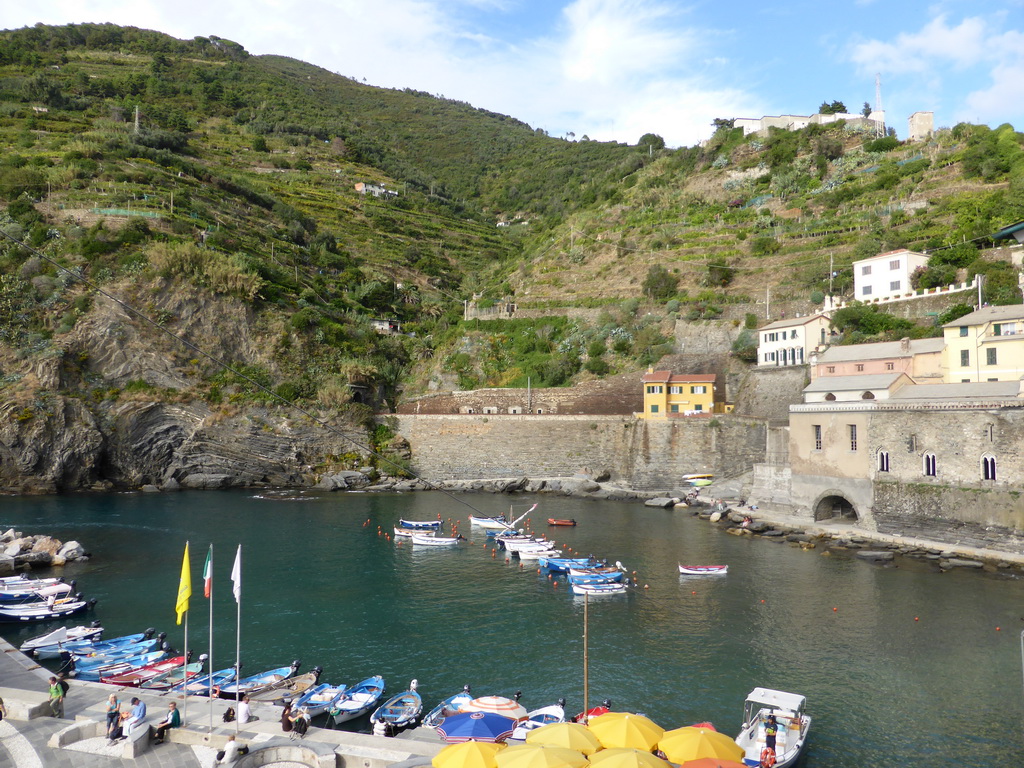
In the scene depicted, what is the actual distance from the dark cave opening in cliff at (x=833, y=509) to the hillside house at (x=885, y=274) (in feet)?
66.8

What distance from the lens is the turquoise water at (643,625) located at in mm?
15930

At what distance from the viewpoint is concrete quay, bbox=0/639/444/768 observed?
33.7 ft

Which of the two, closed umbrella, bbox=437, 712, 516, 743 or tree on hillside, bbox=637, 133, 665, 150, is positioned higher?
tree on hillside, bbox=637, 133, 665, 150

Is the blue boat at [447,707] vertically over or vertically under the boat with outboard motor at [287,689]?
under

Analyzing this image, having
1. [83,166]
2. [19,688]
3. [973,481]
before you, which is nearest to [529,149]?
[83,166]

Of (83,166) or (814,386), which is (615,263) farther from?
(83,166)

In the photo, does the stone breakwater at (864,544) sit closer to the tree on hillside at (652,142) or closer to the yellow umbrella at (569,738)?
the yellow umbrella at (569,738)

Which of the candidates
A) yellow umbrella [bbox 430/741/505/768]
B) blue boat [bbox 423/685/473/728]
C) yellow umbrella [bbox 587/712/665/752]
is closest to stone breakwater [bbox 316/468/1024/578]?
blue boat [bbox 423/685/473/728]

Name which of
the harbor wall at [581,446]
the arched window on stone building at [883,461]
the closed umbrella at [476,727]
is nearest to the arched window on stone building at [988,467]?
the arched window on stone building at [883,461]

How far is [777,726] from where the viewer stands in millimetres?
14133

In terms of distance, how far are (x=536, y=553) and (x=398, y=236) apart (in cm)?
7287

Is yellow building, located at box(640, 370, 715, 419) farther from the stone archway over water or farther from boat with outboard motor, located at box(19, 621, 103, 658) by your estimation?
boat with outboard motor, located at box(19, 621, 103, 658)

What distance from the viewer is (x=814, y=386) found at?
36.8 meters

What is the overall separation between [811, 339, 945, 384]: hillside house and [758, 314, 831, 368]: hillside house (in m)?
5.62
